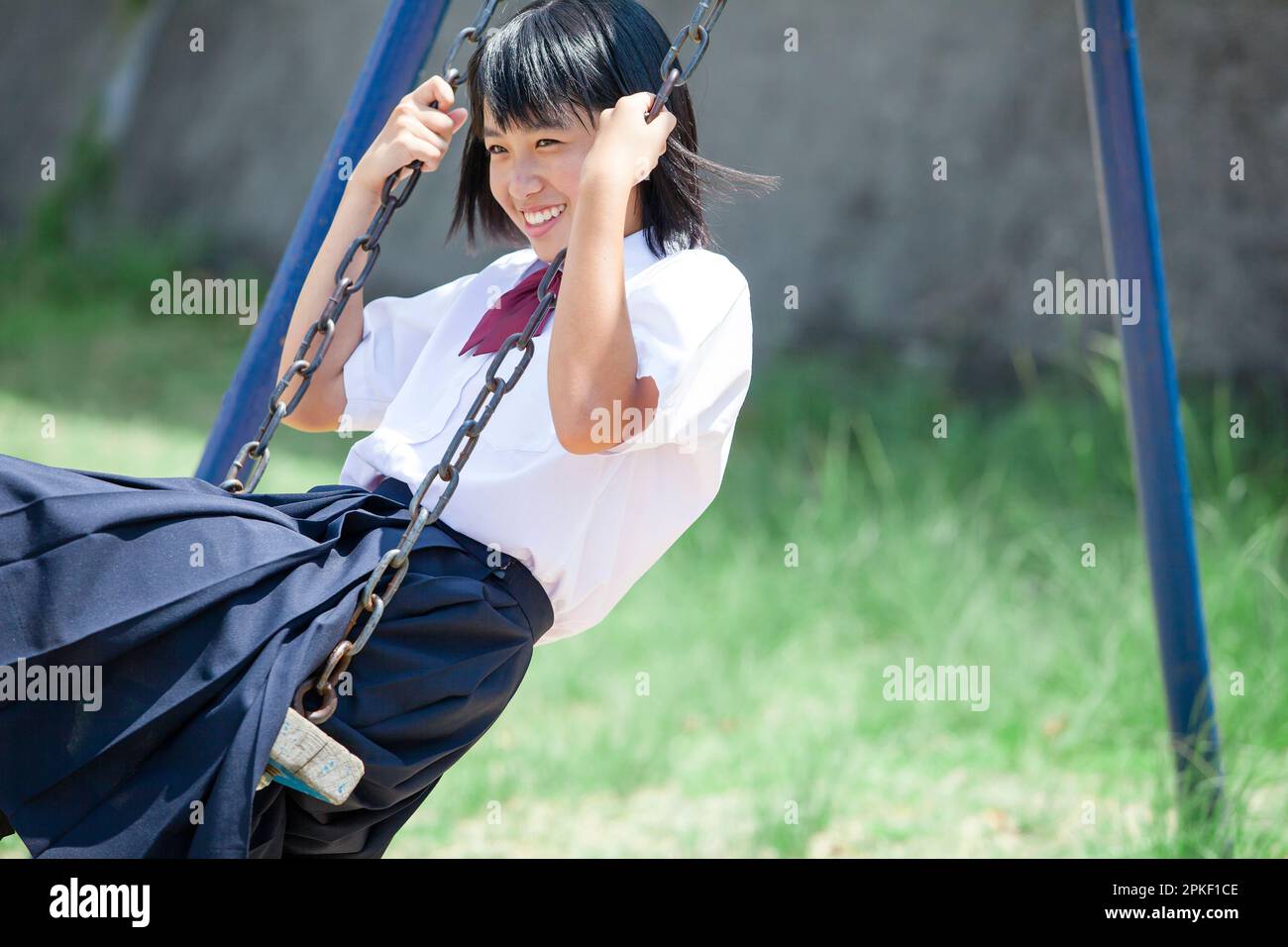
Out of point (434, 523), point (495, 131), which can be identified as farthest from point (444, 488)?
point (495, 131)

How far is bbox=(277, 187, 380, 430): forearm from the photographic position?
5.57 feet

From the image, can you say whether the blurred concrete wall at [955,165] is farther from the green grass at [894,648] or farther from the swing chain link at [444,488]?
the swing chain link at [444,488]

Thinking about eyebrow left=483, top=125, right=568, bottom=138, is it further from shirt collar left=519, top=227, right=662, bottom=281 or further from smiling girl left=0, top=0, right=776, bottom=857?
shirt collar left=519, top=227, right=662, bottom=281

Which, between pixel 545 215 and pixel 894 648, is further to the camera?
pixel 894 648

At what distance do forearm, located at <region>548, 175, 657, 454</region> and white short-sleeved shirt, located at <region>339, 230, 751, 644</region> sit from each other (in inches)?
1.4

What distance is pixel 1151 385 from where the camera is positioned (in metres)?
2.08

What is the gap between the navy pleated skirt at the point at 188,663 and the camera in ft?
4.09

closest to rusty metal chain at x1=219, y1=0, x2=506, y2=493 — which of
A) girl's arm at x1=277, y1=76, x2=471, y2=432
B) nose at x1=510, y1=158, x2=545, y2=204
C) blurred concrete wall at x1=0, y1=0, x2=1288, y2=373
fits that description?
girl's arm at x1=277, y1=76, x2=471, y2=432

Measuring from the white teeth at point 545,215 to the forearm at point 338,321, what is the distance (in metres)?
0.24

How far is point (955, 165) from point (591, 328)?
3.77 meters

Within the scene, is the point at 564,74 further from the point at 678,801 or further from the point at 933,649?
the point at 933,649

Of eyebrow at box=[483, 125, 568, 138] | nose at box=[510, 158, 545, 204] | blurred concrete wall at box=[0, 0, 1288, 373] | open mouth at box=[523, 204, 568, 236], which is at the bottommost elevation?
open mouth at box=[523, 204, 568, 236]

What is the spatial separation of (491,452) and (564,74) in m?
0.41

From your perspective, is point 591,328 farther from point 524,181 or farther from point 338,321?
point 338,321
